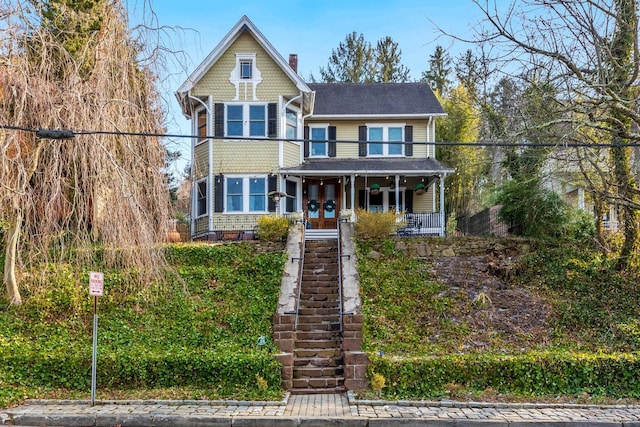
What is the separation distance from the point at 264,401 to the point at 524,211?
1231 cm

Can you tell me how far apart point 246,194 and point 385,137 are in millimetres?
6615

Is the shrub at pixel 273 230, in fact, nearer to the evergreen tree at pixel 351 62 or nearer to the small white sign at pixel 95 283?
the small white sign at pixel 95 283

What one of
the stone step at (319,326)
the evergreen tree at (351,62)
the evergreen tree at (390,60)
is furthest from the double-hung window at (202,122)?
the evergreen tree at (390,60)

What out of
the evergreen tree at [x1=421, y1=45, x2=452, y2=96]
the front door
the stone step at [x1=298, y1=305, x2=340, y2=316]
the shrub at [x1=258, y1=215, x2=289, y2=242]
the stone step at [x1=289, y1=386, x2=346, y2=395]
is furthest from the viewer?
the evergreen tree at [x1=421, y1=45, x2=452, y2=96]

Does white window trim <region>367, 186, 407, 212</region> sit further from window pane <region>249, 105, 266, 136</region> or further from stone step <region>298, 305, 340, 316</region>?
stone step <region>298, 305, 340, 316</region>

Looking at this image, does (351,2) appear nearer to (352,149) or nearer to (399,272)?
(399,272)

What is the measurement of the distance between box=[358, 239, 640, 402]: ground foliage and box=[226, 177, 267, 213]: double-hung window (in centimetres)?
534

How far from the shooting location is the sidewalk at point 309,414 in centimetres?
802

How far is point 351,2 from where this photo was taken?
427 inches

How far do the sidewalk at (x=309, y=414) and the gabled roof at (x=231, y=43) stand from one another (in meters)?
13.8

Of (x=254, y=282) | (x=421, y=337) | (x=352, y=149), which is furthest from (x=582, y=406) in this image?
(x=352, y=149)

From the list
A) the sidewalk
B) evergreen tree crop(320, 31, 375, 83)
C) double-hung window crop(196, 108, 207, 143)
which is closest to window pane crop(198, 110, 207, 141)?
double-hung window crop(196, 108, 207, 143)

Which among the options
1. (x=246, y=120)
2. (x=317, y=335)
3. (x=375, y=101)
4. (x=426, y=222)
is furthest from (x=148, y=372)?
(x=375, y=101)

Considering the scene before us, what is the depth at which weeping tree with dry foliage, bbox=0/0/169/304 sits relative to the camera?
952cm
